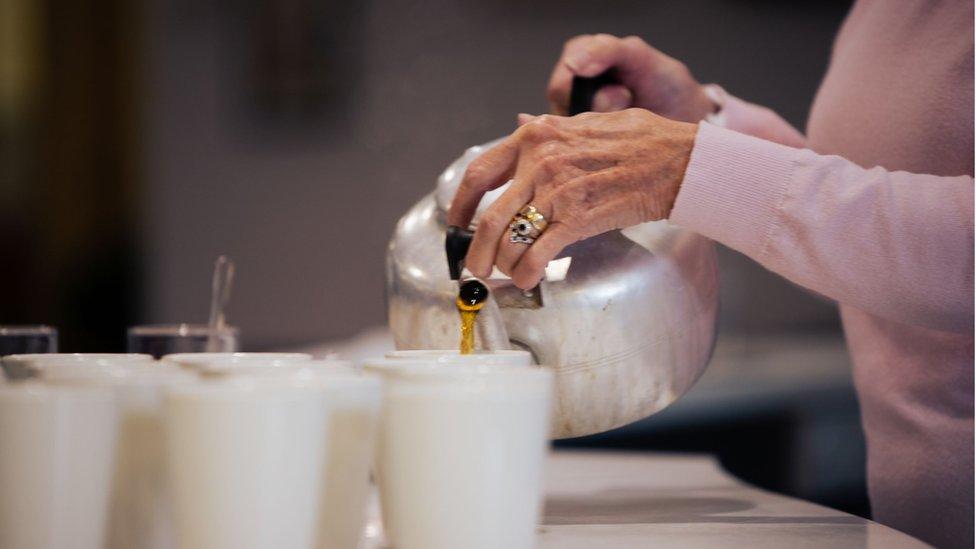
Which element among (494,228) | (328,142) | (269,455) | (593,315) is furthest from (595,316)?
(328,142)

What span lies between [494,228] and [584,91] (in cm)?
29

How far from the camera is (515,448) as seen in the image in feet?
1.58

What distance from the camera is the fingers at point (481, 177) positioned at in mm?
749

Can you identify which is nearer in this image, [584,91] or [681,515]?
[681,515]

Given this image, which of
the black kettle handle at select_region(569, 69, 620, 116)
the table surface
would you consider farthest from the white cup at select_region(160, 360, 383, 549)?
the black kettle handle at select_region(569, 69, 620, 116)

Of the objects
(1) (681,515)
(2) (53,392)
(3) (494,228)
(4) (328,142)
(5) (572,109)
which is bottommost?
(1) (681,515)

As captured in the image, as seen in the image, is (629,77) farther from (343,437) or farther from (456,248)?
(343,437)

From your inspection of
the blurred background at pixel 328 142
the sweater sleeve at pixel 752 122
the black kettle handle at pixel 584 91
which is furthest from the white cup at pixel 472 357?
the blurred background at pixel 328 142

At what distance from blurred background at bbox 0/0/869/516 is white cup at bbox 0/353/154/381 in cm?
175

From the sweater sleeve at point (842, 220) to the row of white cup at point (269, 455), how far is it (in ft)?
1.01

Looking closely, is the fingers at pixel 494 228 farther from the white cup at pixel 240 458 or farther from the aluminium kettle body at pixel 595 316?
the white cup at pixel 240 458

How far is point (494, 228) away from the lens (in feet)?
2.35

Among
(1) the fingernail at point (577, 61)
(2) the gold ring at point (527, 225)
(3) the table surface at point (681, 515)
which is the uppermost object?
(1) the fingernail at point (577, 61)

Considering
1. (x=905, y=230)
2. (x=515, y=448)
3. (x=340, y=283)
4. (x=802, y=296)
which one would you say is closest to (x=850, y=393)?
(x=802, y=296)
